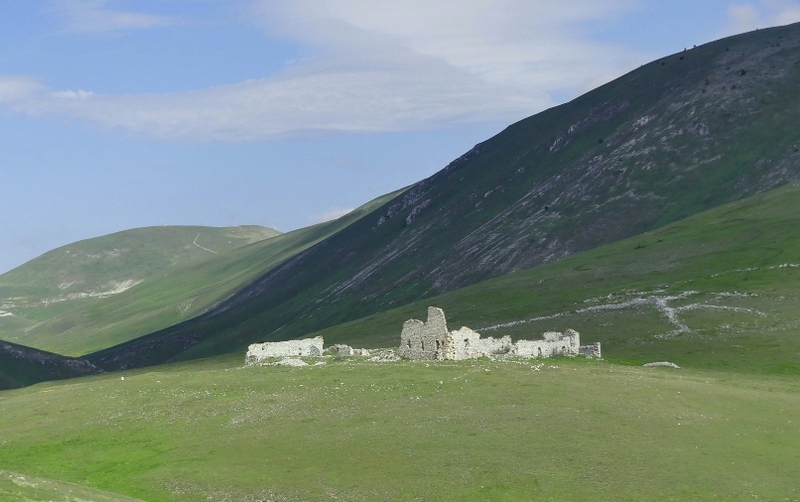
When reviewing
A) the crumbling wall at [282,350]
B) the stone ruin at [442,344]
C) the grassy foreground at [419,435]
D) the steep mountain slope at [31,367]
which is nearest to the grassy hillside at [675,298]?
the stone ruin at [442,344]

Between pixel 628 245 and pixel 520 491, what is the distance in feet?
Result: 347

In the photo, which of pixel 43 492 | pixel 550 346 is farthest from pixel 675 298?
pixel 43 492

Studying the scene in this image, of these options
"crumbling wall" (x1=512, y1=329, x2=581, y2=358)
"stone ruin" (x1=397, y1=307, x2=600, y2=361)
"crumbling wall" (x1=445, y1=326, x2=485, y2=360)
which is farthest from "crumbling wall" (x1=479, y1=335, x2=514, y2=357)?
"crumbling wall" (x1=445, y1=326, x2=485, y2=360)

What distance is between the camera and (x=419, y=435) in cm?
5122

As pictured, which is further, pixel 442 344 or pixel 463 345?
pixel 463 345

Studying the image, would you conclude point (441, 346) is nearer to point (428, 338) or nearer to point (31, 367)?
point (428, 338)

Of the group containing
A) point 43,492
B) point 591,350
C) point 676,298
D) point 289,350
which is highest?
point 676,298

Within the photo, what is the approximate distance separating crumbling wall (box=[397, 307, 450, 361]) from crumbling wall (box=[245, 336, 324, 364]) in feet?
30.1

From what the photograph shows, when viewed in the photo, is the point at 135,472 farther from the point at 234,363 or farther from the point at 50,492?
the point at 234,363

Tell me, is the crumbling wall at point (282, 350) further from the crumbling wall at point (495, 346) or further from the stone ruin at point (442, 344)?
the crumbling wall at point (495, 346)

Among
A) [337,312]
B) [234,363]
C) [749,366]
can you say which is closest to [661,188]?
[337,312]

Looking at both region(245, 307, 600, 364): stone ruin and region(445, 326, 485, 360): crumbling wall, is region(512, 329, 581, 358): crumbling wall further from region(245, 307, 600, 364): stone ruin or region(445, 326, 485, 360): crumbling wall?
region(445, 326, 485, 360): crumbling wall

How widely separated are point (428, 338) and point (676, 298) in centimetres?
4331

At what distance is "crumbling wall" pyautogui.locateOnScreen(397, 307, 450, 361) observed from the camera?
232 ft
